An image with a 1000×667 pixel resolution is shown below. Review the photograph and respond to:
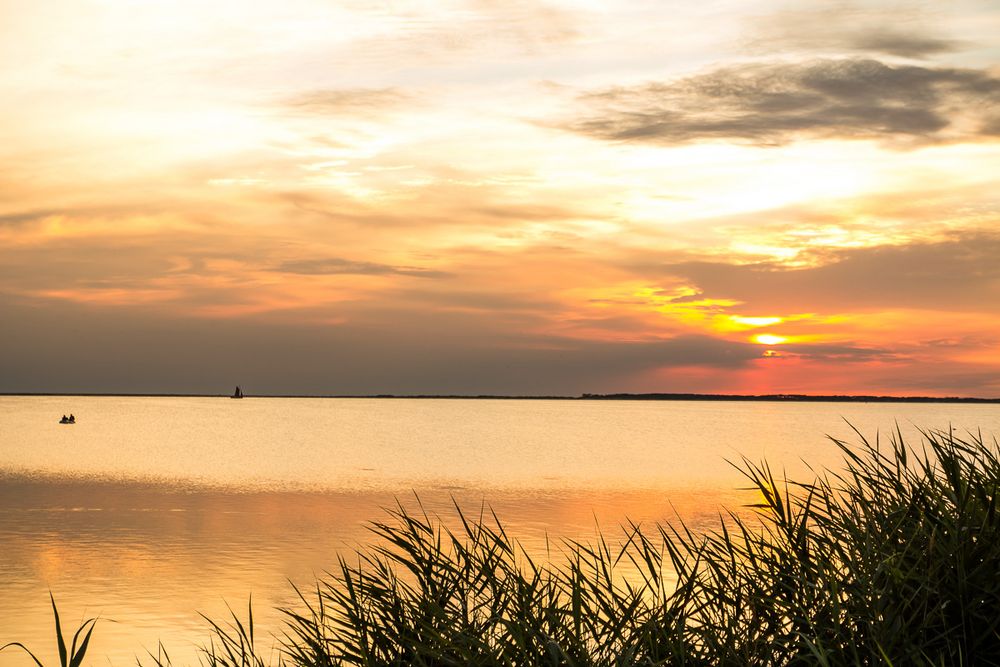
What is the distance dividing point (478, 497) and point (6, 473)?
127 feet

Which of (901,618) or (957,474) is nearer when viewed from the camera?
(901,618)

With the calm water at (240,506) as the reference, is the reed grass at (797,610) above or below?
above

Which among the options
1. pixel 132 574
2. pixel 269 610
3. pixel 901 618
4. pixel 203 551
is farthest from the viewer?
pixel 203 551

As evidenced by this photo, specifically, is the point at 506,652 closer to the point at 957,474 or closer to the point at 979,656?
the point at 979,656

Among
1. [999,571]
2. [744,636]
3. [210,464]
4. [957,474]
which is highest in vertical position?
[957,474]

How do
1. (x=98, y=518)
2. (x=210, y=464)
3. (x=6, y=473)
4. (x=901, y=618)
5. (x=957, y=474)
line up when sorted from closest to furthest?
(x=901, y=618), (x=957, y=474), (x=98, y=518), (x=6, y=473), (x=210, y=464)

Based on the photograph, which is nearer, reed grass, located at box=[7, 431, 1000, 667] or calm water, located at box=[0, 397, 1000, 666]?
reed grass, located at box=[7, 431, 1000, 667]

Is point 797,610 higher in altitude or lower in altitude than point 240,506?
higher

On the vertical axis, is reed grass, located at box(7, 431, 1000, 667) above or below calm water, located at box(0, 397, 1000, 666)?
above

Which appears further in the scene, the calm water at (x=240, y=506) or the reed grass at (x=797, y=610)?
the calm water at (x=240, y=506)

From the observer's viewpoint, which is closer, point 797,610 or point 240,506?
point 797,610

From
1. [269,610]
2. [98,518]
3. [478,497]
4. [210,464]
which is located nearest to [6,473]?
[210,464]

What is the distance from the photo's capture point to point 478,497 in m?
54.9

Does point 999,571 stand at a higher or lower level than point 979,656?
higher
